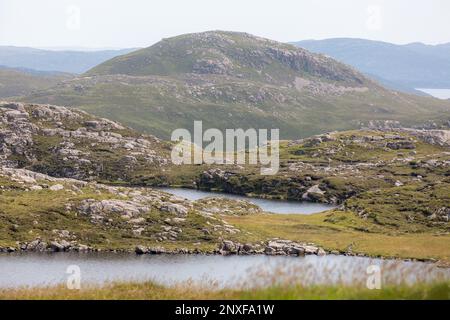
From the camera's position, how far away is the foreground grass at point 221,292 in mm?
15359

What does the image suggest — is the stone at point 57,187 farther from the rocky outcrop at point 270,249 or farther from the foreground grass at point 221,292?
the foreground grass at point 221,292

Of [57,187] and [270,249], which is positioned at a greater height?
[57,187]

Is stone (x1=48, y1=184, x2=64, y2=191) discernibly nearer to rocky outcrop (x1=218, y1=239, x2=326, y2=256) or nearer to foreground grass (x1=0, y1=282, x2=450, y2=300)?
rocky outcrop (x1=218, y1=239, x2=326, y2=256)

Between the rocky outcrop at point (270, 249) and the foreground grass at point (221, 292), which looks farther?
the rocky outcrop at point (270, 249)

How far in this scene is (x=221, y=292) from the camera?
17703 millimetres

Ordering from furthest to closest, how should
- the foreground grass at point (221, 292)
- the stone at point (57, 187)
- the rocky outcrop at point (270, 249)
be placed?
the stone at point (57, 187), the rocky outcrop at point (270, 249), the foreground grass at point (221, 292)

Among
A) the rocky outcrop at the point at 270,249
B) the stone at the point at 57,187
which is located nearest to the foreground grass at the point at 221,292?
the rocky outcrop at the point at 270,249

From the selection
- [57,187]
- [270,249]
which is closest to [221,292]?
[270,249]

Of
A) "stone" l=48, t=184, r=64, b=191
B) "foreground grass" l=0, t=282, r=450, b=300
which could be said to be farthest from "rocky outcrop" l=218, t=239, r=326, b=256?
"foreground grass" l=0, t=282, r=450, b=300

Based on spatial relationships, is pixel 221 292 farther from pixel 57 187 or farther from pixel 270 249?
pixel 57 187

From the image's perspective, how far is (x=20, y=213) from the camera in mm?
118625

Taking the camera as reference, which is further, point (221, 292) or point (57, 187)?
point (57, 187)
